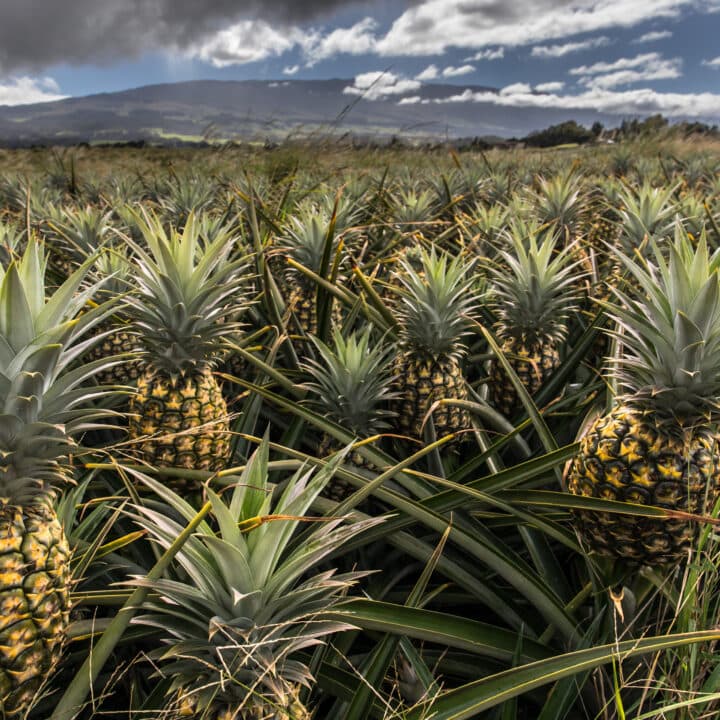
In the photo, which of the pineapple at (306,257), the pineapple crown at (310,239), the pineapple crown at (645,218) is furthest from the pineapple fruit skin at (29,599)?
the pineapple crown at (645,218)

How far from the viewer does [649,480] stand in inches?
49.2

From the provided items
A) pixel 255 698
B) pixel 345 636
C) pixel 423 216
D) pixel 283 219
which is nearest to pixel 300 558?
pixel 255 698

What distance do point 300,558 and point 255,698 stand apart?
23 centimetres

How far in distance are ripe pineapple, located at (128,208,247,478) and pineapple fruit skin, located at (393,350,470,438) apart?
69cm

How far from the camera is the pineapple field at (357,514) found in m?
0.90

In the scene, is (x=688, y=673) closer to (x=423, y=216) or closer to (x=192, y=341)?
(x=192, y=341)

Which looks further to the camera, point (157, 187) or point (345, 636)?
point (157, 187)

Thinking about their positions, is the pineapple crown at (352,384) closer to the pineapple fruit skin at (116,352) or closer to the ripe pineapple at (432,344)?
the ripe pineapple at (432,344)

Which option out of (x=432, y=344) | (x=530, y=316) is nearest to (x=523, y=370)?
(x=530, y=316)

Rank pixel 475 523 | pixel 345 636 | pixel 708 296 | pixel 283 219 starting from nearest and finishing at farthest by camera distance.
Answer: pixel 708 296
pixel 345 636
pixel 475 523
pixel 283 219

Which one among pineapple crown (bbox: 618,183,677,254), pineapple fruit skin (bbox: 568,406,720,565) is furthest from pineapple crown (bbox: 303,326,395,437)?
pineapple crown (bbox: 618,183,677,254)

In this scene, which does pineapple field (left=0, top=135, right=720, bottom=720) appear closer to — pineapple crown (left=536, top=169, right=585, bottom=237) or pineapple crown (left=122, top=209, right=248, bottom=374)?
pineapple crown (left=122, top=209, right=248, bottom=374)

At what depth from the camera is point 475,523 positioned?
150cm

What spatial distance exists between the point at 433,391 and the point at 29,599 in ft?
4.61
